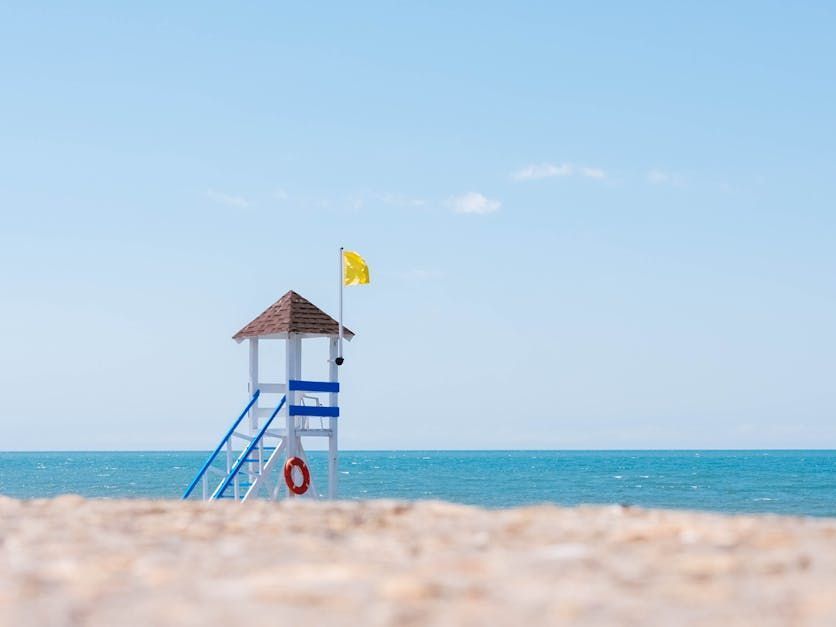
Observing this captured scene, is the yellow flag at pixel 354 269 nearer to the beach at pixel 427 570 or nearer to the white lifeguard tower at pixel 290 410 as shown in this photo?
the white lifeguard tower at pixel 290 410

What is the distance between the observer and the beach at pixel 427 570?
4.11 meters

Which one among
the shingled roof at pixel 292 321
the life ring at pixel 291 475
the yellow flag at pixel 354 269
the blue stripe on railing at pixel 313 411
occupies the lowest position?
the life ring at pixel 291 475

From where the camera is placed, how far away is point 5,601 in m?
4.43

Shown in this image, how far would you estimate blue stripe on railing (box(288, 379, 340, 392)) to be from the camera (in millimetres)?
19625

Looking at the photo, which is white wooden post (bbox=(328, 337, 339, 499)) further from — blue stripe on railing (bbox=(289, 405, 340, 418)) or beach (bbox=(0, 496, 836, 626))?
beach (bbox=(0, 496, 836, 626))

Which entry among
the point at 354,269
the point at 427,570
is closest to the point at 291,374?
the point at 354,269

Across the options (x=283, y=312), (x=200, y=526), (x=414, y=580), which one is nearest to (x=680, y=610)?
(x=414, y=580)

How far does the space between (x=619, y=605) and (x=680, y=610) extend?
0.21 metres

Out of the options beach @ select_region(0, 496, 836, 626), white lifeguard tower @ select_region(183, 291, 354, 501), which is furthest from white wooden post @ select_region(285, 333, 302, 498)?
beach @ select_region(0, 496, 836, 626)

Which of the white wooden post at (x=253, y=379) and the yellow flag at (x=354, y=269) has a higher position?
the yellow flag at (x=354, y=269)

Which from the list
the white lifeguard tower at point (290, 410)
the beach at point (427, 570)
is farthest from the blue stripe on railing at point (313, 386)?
the beach at point (427, 570)

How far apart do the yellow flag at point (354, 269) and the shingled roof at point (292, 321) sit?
80 cm

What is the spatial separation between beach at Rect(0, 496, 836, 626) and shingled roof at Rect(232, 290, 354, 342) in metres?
13.1

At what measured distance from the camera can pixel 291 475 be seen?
63.3ft
